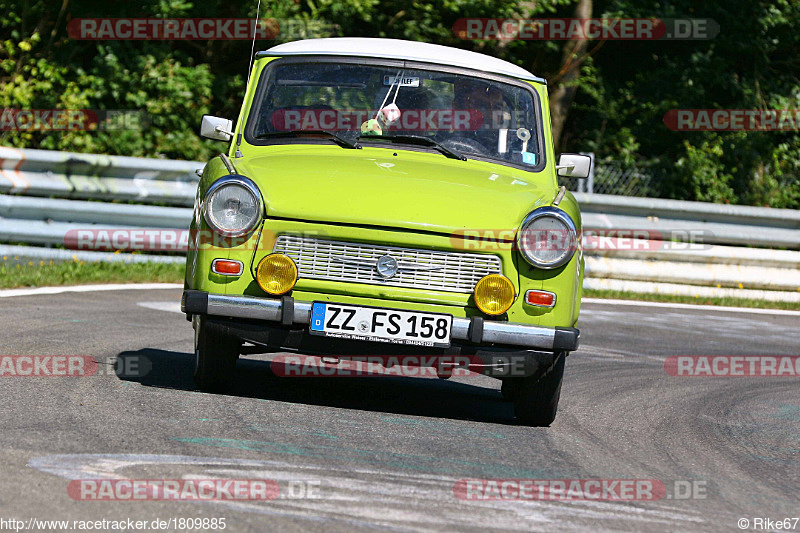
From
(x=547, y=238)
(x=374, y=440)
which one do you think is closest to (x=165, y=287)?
(x=547, y=238)

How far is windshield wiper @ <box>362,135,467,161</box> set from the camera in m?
6.55

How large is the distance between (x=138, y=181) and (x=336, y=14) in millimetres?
5119

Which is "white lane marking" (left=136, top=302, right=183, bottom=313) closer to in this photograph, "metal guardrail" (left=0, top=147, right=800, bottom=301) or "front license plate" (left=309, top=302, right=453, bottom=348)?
"metal guardrail" (left=0, top=147, right=800, bottom=301)

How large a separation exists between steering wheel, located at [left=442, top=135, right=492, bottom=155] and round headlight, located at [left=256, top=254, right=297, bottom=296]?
53.4 inches

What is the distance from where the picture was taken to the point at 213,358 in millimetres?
5902

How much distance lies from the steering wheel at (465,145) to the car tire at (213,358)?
5.10 ft

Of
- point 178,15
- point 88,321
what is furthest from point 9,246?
point 178,15

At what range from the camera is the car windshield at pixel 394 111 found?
663 centimetres

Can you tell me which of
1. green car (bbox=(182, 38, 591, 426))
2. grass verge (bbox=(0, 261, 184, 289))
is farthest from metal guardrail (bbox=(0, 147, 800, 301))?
green car (bbox=(182, 38, 591, 426))

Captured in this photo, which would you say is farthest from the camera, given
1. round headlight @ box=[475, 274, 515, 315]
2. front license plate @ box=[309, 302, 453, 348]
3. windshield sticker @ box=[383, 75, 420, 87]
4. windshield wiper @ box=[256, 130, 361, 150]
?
windshield sticker @ box=[383, 75, 420, 87]

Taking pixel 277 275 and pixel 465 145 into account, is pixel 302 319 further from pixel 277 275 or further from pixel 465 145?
pixel 465 145

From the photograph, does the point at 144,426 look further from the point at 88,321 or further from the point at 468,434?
the point at 88,321

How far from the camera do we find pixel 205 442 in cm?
483

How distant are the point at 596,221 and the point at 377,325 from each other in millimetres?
8364
